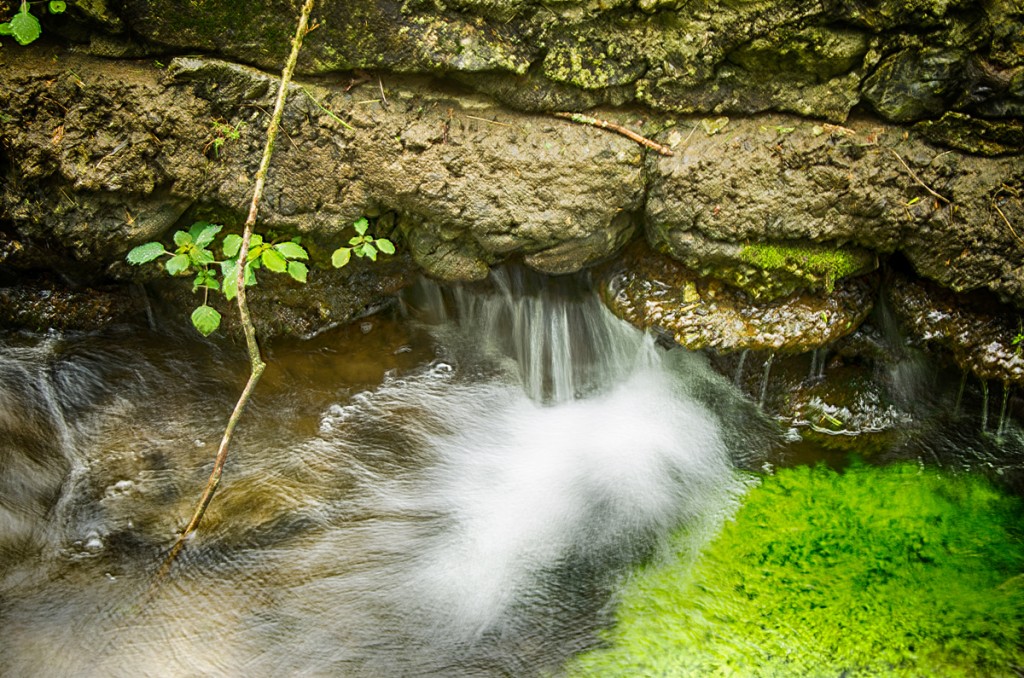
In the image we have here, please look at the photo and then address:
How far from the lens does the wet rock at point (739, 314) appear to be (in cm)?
405

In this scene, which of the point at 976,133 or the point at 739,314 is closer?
the point at 976,133

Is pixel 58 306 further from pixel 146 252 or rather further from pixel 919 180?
pixel 919 180

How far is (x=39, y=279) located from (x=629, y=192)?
12.2 ft

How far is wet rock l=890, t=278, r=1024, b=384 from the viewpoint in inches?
151

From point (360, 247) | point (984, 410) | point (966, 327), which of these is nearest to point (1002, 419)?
point (984, 410)

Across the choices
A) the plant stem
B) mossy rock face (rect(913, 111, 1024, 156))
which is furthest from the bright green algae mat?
the plant stem

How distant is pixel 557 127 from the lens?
3.73 metres

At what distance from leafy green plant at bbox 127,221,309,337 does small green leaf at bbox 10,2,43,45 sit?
1079 mm

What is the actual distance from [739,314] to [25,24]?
4.00 metres

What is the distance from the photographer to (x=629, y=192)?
380 centimetres

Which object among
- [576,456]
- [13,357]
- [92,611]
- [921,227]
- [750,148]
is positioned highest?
[750,148]

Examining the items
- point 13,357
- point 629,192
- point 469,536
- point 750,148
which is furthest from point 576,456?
point 13,357

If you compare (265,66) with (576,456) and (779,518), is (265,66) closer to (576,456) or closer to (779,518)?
(576,456)

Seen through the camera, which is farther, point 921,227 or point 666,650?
point 921,227
